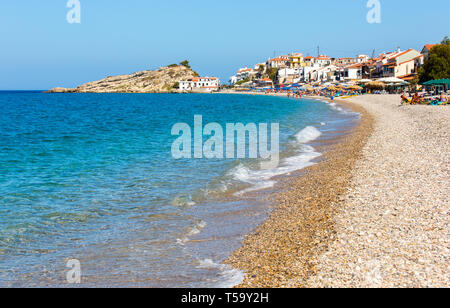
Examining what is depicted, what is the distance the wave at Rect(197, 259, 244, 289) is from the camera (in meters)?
6.56

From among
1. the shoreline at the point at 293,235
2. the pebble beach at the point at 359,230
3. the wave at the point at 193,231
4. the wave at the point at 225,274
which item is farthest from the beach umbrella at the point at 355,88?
the wave at the point at 225,274

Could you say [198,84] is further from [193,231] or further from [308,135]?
[193,231]

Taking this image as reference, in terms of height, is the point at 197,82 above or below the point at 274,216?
above

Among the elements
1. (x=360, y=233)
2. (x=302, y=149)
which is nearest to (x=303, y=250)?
(x=360, y=233)

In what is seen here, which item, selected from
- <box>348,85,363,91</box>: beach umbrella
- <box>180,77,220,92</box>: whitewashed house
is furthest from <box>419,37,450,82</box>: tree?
<box>180,77,220,92</box>: whitewashed house

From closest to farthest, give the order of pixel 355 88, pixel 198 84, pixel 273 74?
1. pixel 355 88
2. pixel 273 74
3. pixel 198 84

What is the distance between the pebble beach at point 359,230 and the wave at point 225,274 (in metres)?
0.17

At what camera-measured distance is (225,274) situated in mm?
6973

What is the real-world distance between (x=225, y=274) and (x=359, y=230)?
2786 millimetres

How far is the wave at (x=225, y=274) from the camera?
6559mm

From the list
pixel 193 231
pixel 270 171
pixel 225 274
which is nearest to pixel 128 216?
pixel 193 231

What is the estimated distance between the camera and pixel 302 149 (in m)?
21.2
